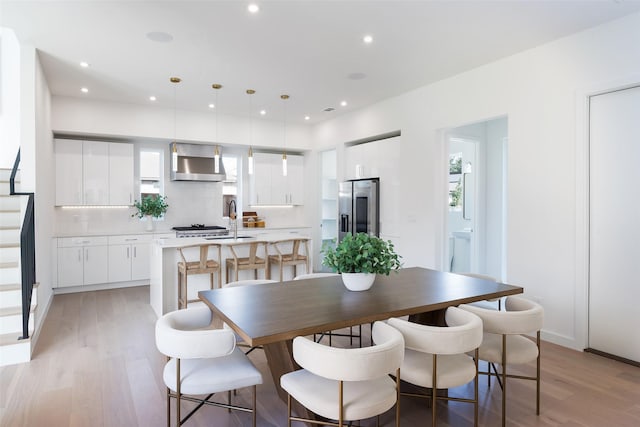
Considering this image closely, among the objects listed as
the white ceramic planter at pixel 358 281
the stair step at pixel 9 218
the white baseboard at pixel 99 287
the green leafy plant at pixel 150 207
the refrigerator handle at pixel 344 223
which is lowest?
the white baseboard at pixel 99 287

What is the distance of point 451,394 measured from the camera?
2.77 metres

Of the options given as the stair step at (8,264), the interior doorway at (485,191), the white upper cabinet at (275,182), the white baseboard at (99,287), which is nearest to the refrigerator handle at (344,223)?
the white upper cabinet at (275,182)

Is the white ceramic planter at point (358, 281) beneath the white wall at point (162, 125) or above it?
beneath

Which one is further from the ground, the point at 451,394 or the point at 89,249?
the point at 89,249

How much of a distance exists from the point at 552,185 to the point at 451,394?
231 centimetres

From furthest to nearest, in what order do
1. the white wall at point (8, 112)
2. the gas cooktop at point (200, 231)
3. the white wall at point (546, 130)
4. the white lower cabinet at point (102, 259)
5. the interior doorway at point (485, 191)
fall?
1. the gas cooktop at point (200, 231)
2. the white lower cabinet at point (102, 259)
3. the interior doorway at point (485, 191)
4. the white wall at point (8, 112)
5. the white wall at point (546, 130)

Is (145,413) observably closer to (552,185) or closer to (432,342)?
(432,342)

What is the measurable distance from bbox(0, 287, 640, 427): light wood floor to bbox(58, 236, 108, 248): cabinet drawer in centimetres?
233

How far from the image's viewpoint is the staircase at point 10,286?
3271mm

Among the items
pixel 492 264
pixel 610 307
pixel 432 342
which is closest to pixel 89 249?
pixel 432 342

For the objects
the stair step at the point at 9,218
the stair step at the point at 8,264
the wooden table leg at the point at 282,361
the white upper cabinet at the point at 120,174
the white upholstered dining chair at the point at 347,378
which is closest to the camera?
the white upholstered dining chair at the point at 347,378

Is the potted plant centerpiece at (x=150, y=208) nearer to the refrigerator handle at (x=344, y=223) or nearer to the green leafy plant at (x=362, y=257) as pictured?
the refrigerator handle at (x=344, y=223)

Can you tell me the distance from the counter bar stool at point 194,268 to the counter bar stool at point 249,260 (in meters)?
0.17

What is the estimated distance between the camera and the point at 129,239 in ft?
20.6
